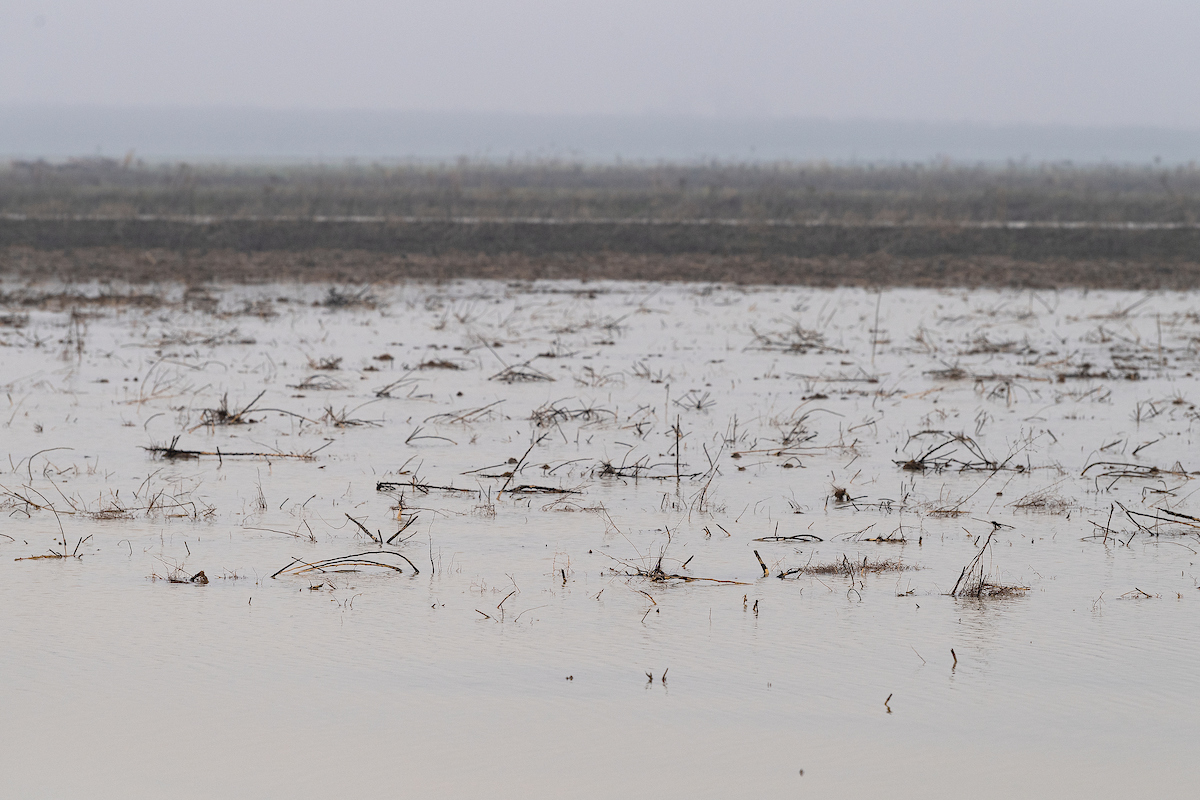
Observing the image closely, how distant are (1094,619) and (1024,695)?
39.6 inches

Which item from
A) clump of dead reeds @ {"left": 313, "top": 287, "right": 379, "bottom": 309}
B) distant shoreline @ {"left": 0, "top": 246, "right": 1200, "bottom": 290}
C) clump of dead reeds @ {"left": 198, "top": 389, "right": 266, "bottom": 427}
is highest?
distant shoreline @ {"left": 0, "top": 246, "right": 1200, "bottom": 290}

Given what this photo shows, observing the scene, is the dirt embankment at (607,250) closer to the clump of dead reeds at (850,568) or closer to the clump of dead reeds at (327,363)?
the clump of dead reeds at (327,363)

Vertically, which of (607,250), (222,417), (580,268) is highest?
(607,250)

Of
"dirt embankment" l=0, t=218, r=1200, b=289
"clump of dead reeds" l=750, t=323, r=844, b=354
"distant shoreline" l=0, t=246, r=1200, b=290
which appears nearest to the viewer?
"clump of dead reeds" l=750, t=323, r=844, b=354

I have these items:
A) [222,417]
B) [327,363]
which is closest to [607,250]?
[327,363]

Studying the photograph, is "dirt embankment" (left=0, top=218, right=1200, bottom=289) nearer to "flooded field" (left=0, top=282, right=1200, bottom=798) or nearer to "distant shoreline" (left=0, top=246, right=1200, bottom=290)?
"distant shoreline" (left=0, top=246, right=1200, bottom=290)

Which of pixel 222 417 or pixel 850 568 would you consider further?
pixel 222 417

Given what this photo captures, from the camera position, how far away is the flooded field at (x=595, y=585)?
3814 millimetres

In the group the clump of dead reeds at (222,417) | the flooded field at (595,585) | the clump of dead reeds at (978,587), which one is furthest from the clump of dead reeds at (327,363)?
the clump of dead reeds at (978,587)

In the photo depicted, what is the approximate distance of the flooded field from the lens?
12.5ft

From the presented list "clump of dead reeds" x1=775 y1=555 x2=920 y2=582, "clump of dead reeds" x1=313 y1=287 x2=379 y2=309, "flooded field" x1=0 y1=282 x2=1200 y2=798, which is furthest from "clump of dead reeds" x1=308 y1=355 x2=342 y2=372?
"clump of dead reeds" x1=775 y1=555 x2=920 y2=582

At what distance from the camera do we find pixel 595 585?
5574 mm

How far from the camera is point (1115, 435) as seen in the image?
945 cm

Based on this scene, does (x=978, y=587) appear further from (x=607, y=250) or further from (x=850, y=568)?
(x=607, y=250)
